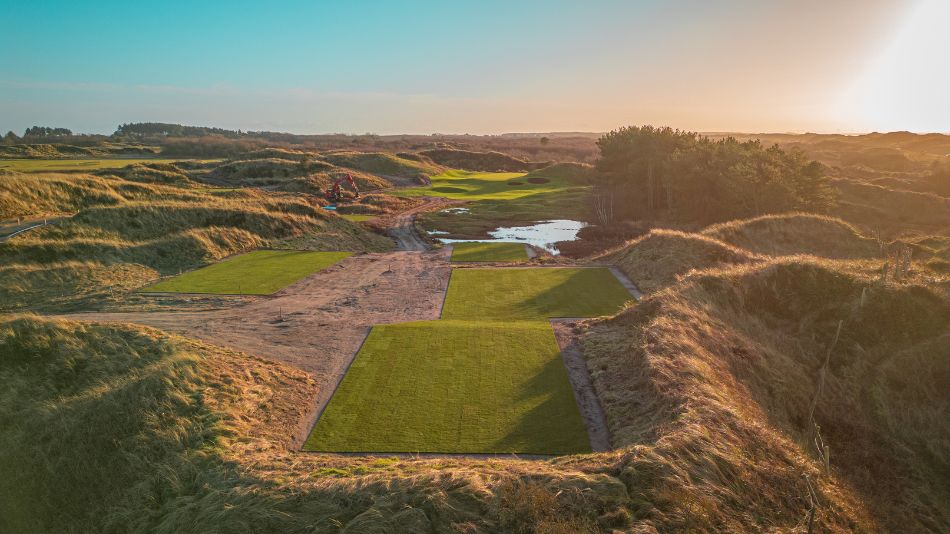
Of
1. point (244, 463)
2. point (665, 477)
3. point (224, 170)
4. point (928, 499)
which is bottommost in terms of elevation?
point (928, 499)

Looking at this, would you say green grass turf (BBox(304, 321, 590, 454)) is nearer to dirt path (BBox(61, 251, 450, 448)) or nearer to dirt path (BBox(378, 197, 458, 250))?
dirt path (BBox(61, 251, 450, 448))

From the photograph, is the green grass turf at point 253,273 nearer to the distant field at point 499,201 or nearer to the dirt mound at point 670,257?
the distant field at point 499,201

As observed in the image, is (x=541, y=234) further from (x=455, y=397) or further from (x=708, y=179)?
(x=455, y=397)

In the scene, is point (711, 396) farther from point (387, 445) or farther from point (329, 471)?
point (329, 471)

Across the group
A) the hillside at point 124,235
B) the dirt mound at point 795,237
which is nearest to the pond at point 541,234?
the hillside at point 124,235

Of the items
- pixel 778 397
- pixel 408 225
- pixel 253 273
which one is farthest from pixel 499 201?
pixel 778 397

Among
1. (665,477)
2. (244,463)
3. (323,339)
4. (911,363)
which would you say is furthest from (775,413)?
(323,339)

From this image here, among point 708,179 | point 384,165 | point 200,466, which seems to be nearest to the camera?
point 200,466
